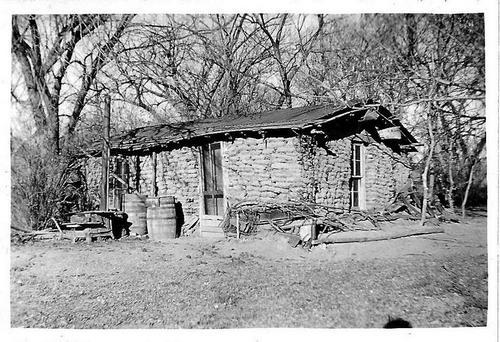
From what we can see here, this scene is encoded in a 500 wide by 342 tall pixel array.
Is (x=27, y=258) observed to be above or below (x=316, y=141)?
below

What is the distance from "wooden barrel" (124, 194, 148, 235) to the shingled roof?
1112 millimetres

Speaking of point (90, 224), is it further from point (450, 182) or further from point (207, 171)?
point (450, 182)

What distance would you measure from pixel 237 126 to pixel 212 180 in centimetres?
123

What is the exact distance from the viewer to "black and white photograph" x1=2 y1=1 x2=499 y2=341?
3.32 meters

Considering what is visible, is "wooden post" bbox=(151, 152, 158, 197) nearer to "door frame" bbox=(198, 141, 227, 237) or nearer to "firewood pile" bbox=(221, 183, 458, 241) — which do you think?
"door frame" bbox=(198, 141, 227, 237)

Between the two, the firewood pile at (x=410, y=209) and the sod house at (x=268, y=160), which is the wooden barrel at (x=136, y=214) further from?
the firewood pile at (x=410, y=209)

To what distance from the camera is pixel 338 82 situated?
5441mm

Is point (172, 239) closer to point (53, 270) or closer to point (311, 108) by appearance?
point (53, 270)

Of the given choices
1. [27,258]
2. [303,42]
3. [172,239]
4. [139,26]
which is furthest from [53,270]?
[303,42]

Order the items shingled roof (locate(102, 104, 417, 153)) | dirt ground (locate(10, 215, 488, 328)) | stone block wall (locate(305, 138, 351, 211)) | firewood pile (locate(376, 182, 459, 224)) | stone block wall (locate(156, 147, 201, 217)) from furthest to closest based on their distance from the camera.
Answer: stone block wall (locate(156, 147, 201, 217)), firewood pile (locate(376, 182, 459, 224)), stone block wall (locate(305, 138, 351, 211)), shingled roof (locate(102, 104, 417, 153)), dirt ground (locate(10, 215, 488, 328))

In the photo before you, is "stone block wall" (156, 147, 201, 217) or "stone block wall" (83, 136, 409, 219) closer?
"stone block wall" (83, 136, 409, 219)

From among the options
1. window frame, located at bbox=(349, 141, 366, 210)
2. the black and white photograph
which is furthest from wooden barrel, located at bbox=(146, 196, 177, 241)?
window frame, located at bbox=(349, 141, 366, 210)
